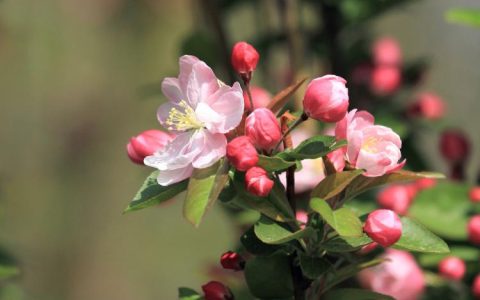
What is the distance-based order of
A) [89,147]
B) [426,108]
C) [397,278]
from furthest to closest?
[89,147], [426,108], [397,278]

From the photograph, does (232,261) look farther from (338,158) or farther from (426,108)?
(426,108)

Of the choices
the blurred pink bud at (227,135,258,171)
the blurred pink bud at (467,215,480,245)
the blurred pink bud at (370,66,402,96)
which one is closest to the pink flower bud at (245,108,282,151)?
the blurred pink bud at (227,135,258,171)

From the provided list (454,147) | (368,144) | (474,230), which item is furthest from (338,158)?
(454,147)

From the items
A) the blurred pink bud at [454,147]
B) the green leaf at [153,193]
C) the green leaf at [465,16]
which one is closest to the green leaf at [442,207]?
the blurred pink bud at [454,147]

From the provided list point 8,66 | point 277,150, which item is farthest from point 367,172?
point 8,66

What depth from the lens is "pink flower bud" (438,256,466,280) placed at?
113 cm

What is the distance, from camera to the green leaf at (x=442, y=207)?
1273 millimetres

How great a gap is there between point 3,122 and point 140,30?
636 mm

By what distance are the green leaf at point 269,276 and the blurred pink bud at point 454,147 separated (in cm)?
67

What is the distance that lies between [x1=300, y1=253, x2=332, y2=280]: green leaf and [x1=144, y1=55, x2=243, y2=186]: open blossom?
→ 4.1 inches

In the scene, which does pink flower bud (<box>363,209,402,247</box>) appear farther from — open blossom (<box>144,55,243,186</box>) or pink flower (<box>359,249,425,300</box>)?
pink flower (<box>359,249,425,300</box>)

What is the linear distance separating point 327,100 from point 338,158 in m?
0.06

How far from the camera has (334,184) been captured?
2.58 feet

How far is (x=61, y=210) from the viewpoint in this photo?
11.9 feet
